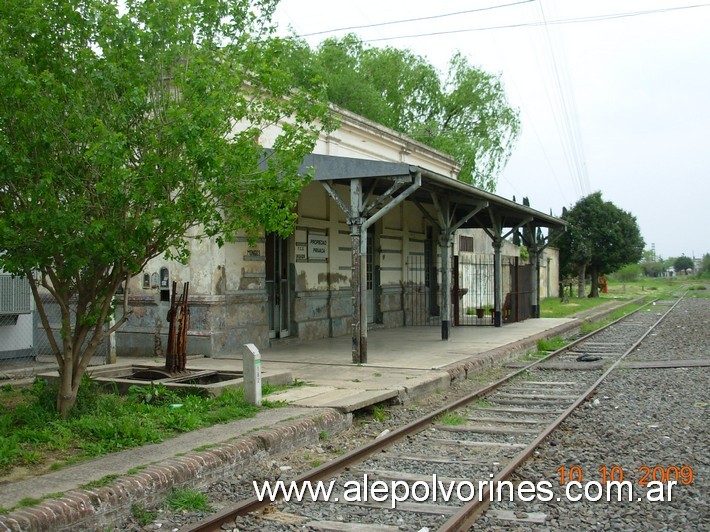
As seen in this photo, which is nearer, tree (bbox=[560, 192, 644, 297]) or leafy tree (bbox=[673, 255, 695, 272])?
tree (bbox=[560, 192, 644, 297])

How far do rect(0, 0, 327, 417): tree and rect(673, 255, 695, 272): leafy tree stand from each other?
173 metres

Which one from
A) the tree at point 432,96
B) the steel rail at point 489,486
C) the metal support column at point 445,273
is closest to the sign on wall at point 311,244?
the metal support column at point 445,273

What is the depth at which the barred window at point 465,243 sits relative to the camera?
94.5 feet

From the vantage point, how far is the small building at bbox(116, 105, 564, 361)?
12.2 m

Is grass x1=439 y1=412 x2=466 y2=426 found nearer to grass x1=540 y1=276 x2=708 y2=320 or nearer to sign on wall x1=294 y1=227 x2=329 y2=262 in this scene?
sign on wall x1=294 y1=227 x2=329 y2=262

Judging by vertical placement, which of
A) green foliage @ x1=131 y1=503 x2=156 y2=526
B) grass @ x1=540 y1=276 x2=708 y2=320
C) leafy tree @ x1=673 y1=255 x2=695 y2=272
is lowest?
green foliage @ x1=131 y1=503 x2=156 y2=526

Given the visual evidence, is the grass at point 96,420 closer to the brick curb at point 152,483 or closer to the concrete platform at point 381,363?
the brick curb at point 152,483

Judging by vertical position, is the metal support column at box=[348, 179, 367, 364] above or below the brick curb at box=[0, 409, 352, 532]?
above

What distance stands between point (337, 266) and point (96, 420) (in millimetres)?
10272

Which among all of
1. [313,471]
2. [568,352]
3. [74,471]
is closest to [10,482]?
[74,471]

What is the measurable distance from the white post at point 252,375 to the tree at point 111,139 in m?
1.43

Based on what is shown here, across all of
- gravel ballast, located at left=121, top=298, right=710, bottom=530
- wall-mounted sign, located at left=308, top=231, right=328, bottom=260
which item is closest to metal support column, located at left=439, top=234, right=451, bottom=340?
wall-mounted sign, located at left=308, top=231, right=328, bottom=260

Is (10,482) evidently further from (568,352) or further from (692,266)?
(692,266)

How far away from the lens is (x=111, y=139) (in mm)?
5719
